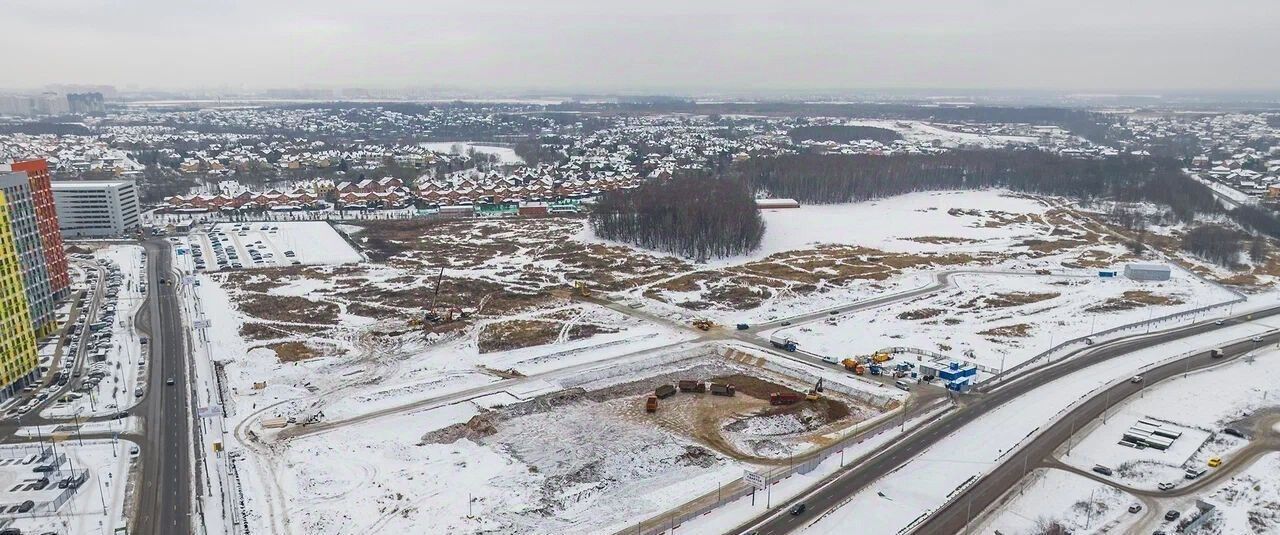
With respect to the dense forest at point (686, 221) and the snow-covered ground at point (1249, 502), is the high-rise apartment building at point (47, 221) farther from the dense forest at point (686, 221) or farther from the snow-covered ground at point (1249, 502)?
the snow-covered ground at point (1249, 502)

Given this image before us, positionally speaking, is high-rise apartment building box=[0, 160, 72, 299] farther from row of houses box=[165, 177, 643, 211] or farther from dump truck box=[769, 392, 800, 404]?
dump truck box=[769, 392, 800, 404]

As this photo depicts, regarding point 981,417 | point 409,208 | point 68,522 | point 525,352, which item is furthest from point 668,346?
point 409,208

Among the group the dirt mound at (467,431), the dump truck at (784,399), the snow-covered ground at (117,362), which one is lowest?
the dirt mound at (467,431)

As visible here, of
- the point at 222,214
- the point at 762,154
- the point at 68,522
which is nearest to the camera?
the point at 68,522

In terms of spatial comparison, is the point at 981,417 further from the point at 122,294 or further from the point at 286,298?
the point at 122,294

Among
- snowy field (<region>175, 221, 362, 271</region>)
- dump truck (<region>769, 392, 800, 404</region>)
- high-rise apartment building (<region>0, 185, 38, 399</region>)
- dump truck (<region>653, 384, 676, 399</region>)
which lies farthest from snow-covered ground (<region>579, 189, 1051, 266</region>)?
high-rise apartment building (<region>0, 185, 38, 399</region>)

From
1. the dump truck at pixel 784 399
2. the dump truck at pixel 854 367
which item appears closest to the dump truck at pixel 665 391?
the dump truck at pixel 784 399
